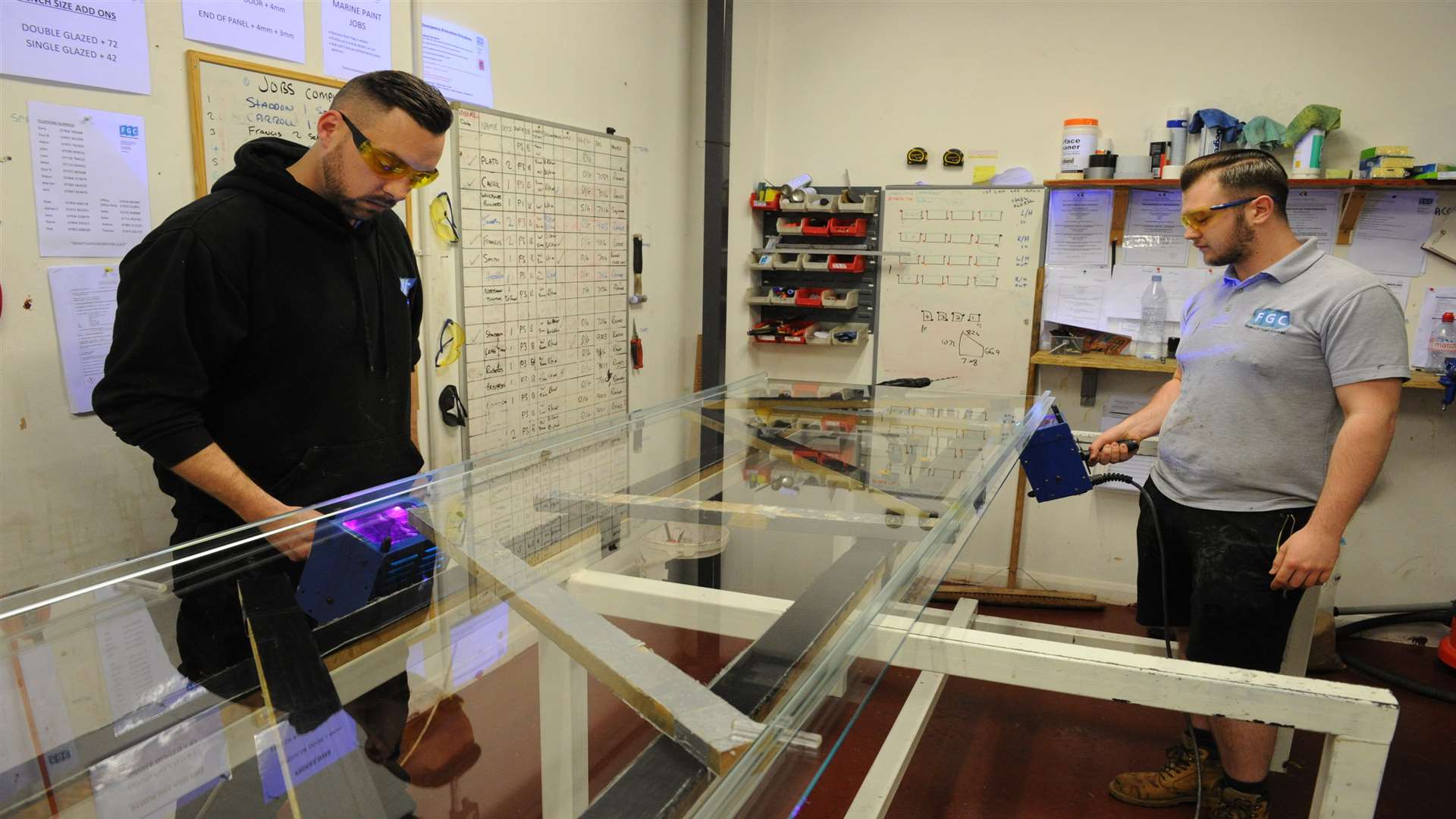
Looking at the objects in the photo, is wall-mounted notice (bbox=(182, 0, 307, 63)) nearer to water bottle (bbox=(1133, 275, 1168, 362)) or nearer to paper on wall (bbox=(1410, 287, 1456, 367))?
water bottle (bbox=(1133, 275, 1168, 362))

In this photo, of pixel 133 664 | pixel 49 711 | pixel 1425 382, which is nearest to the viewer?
pixel 49 711

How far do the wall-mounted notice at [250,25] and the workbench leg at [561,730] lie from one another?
145 centimetres

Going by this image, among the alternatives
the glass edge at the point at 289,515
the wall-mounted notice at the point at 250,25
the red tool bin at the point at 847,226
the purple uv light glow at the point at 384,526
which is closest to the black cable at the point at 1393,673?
the red tool bin at the point at 847,226

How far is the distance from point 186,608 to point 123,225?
1.03m

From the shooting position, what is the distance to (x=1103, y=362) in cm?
343

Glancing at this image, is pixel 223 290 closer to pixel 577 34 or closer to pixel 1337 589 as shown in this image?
pixel 577 34

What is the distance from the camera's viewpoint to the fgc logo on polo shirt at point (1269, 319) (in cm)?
193

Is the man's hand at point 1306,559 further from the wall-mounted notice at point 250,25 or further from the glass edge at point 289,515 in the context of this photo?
the wall-mounted notice at point 250,25

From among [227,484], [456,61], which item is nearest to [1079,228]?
[456,61]

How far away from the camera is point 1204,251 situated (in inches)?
83.8

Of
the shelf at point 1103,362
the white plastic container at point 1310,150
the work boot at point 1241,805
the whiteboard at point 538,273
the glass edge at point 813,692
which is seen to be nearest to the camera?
the glass edge at point 813,692

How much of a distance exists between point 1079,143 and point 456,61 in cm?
237

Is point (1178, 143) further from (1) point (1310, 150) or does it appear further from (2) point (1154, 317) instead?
(2) point (1154, 317)

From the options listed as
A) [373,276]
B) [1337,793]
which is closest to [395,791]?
[373,276]
